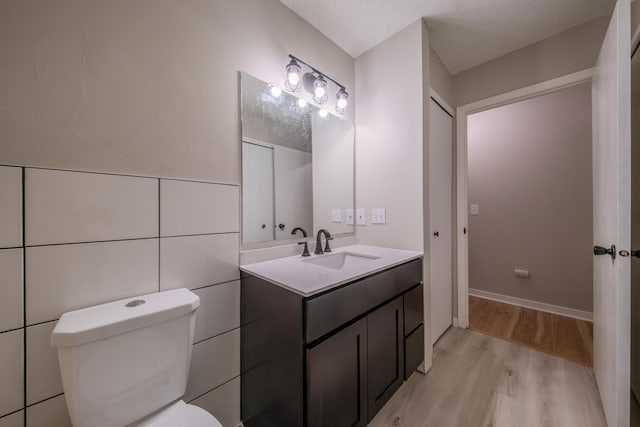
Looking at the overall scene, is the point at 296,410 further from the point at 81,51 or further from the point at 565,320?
the point at 565,320

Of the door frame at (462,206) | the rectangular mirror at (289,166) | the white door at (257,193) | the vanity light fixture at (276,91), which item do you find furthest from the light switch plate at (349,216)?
the door frame at (462,206)

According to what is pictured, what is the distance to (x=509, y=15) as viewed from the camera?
62.2 inches

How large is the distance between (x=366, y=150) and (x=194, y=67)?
124cm

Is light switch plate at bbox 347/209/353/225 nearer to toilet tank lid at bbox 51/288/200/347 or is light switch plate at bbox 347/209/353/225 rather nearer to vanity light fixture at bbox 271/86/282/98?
vanity light fixture at bbox 271/86/282/98

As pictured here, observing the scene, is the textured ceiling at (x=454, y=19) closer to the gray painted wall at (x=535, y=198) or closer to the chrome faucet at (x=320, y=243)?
the gray painted wall at (x=535, y=198)

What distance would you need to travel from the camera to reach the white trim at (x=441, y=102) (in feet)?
6.01

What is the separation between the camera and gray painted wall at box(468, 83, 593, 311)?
2.28m

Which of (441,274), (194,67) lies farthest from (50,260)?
(441,274)

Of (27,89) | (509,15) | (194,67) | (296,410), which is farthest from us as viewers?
(509,15)

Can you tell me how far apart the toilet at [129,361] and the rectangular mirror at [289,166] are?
0.51 meters

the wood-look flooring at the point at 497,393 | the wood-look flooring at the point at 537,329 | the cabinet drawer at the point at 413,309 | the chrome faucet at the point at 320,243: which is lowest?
the wood-look flooring at the point at 497,393

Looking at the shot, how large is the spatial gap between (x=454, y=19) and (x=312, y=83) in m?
1.09

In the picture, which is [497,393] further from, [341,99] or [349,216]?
[341,99]

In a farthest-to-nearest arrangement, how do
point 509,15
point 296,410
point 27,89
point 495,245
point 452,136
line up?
1. point 495,245
2. point 452,136
3. point 509,15
4. point 296,410
5. point 27,89
